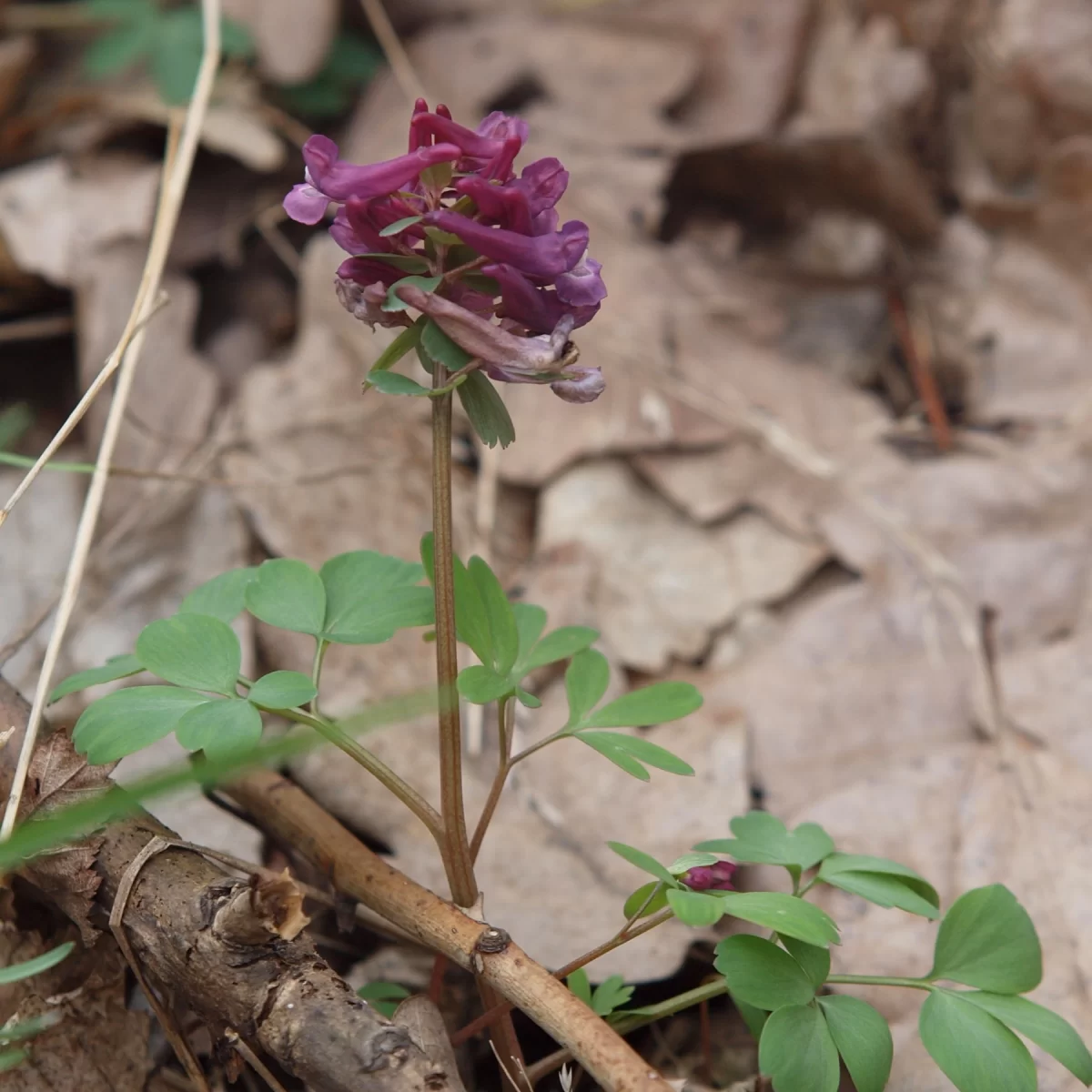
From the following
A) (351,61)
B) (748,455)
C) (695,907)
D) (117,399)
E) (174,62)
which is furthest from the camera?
(351,61)

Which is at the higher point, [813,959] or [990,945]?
[813,959]

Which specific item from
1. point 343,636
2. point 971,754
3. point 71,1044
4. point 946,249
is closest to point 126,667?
point 343,636

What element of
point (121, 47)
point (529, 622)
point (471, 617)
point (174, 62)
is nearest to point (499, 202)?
point (471, 617)

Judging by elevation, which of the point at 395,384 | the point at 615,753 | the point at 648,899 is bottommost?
the point at 648,899

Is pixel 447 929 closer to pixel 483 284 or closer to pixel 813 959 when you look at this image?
pixel 813 959

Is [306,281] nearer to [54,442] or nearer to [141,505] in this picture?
[141,505]

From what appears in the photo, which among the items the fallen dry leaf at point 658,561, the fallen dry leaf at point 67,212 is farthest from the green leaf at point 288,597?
the fallen dry leaf at point 67,212

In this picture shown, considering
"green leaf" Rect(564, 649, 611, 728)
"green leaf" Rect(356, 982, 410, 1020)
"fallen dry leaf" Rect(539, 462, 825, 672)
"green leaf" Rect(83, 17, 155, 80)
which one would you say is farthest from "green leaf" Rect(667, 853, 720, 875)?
"green leaf" Rect(83, 17, 155, 80)
